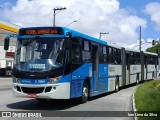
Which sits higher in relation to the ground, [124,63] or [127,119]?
[124,63]

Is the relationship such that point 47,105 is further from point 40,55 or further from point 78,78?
point 40,55

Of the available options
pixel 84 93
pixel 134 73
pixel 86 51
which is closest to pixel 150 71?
pixel 134 73

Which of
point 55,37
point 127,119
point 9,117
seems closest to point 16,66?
point 55,37

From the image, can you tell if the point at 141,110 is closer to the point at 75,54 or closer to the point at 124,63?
the point at 75,54

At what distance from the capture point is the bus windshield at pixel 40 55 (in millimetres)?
14086

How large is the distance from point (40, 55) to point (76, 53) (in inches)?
72.9

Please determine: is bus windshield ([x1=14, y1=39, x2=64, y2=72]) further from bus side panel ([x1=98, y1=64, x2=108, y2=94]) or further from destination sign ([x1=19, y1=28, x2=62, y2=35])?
bus side panel ([x1=98, y1=64, x2=108, y2=94])

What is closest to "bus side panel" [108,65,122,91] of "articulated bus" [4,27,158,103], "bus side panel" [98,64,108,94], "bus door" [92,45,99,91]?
"bus side panel" [98,64,108,94]

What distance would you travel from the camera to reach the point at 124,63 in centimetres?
2697

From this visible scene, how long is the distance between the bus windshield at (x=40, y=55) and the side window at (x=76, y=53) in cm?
91

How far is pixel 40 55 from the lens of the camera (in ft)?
46.9

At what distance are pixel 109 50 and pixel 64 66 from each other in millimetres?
8236

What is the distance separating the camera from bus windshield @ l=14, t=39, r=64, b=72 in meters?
14.1

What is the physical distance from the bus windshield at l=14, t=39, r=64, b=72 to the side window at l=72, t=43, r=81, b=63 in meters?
0.91
